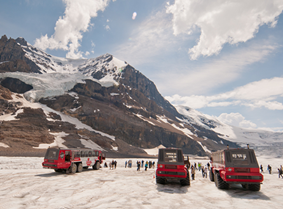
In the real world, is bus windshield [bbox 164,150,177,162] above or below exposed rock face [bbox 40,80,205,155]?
below

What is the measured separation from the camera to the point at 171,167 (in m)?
11.7

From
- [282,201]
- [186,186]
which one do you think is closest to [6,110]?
[186,186]

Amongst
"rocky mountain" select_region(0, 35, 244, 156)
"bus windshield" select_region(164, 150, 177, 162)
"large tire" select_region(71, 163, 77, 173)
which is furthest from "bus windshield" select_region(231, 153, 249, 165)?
"rocky mountain" select_region(0, 35, 244, 156)

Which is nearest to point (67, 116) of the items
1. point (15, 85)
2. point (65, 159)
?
point (15, 85)

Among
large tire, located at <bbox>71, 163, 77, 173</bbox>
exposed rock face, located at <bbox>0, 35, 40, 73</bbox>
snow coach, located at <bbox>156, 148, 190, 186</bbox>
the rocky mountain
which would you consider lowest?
large tire, located at <bbox>71, 163, 77, 173</bbox>

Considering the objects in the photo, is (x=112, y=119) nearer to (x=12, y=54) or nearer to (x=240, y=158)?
(x=240, y=158)

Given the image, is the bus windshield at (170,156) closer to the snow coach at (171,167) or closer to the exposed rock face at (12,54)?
the snow coach at (171,167)

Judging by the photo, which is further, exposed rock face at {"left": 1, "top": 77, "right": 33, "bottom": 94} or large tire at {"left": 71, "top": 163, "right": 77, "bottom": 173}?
exposed rock face at {"left": 1, "top": 77, "right": 33, "bottom": 94}

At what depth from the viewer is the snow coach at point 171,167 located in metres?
11.6

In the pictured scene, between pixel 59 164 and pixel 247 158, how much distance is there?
646 inches

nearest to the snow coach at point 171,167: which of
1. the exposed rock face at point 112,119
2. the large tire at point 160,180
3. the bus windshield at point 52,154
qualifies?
the large tire at point 160,180

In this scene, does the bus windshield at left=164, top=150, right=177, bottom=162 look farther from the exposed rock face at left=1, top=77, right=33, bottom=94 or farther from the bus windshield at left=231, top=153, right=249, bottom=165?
the exposed rock face at left=1, top=77, right=33, bottom=94

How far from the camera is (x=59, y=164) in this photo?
56.5 feet

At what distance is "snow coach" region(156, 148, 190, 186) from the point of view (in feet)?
37.9
